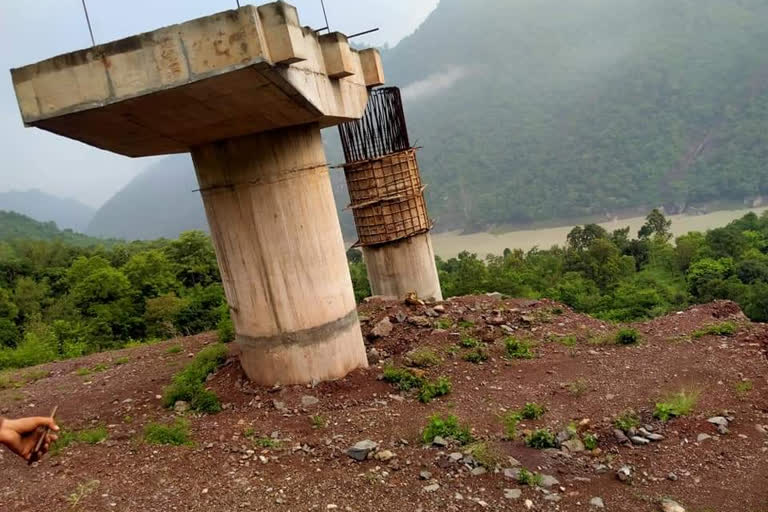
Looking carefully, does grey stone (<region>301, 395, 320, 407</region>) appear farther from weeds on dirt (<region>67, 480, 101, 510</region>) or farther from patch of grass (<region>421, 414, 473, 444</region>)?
weeds on dirt (<region>67, 480, 101, 510</region>)

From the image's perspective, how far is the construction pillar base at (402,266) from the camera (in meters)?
13.7

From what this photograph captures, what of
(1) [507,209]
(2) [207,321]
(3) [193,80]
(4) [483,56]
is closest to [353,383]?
(3) [193,80]

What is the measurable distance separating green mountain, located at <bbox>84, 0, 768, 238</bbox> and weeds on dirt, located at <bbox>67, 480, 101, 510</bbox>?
5115cm

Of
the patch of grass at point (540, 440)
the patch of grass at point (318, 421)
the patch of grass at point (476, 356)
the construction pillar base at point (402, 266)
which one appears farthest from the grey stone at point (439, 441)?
the construction pillar base at point (402, 266)

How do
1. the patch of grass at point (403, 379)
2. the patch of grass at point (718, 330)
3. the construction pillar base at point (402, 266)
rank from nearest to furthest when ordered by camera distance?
the patch of grass at point (403, 379) < the patch of grass at point (718, 330) < the construction pillar base at point (402, 266)

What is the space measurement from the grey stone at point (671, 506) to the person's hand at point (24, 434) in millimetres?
4460

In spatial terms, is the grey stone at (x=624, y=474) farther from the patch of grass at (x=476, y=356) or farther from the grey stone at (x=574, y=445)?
the patch of grass at (x=476, y=356)

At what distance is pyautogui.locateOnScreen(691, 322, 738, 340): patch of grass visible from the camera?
8727mm

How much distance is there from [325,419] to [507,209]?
79.6 meters

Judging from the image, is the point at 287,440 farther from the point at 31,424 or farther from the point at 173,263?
the point at 173,263

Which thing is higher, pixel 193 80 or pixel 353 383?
pixel 193 80

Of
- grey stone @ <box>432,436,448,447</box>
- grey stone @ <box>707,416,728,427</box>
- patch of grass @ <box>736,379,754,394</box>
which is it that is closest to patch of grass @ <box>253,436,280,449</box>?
grey stone @ <box>432,436,448,447</box>

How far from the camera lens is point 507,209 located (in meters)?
83.5

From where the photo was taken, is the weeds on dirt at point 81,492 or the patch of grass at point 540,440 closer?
the weeds on dirt at point 81,492
